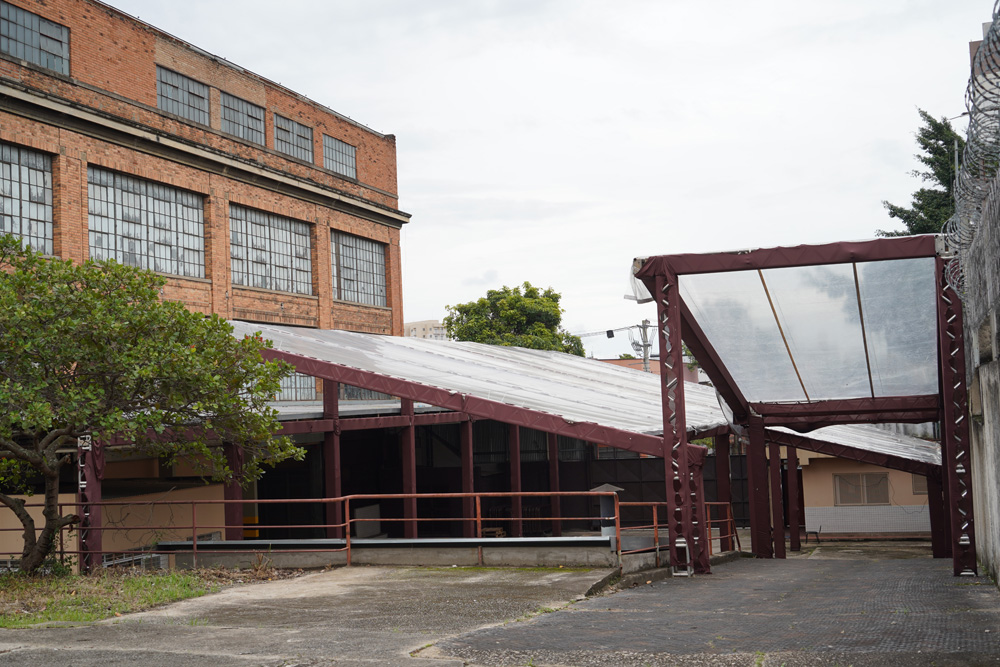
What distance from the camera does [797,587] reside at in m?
11.4

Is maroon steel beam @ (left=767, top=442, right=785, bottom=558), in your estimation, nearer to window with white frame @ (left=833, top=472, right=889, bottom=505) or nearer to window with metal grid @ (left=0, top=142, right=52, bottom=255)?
window with white frame @ (left=833, top=472, right=889, bottom=505)

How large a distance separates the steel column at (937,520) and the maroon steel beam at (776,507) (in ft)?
11.2

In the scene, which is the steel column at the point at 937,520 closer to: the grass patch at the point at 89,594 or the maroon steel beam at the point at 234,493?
the maroon steel beam at the point at 234,493

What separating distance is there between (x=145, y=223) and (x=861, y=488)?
22.8m

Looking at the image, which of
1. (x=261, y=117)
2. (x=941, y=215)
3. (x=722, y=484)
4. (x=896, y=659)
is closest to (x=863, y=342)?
(x=722, y=484)

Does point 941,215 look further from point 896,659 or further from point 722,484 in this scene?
point 896,659

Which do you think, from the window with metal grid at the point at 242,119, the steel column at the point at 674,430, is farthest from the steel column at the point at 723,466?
the window with metal grid at the point at 242,119

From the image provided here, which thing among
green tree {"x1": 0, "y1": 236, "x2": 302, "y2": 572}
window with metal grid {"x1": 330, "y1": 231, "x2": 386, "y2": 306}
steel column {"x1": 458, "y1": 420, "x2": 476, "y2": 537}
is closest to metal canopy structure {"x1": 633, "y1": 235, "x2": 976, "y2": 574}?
green tree {"x1": 0, "y1": 236, "x2": 302, "y2": 572}

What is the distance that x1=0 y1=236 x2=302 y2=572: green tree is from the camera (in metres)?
11.4

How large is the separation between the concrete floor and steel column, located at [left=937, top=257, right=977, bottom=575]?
406mm

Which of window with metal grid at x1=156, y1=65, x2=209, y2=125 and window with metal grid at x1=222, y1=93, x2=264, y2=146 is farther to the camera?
window with metal grid at x1=222, y1=93, x2=264, y2=146

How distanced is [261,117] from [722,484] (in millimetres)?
19923

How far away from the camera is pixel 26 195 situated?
22531mm

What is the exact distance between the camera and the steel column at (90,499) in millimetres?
13812
